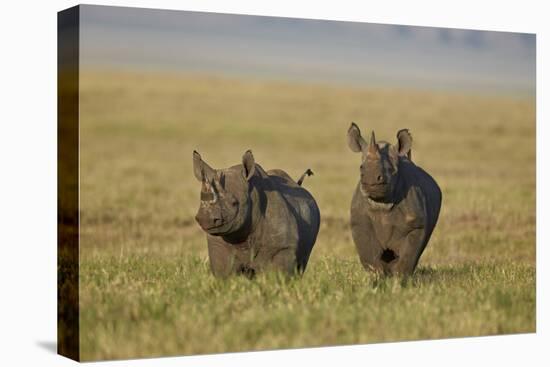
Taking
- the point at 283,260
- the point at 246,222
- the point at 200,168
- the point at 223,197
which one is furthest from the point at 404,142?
the point at 200,168

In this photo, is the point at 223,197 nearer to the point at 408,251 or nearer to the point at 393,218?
the point at 393,218

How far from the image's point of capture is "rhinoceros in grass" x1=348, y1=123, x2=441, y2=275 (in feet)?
42.1

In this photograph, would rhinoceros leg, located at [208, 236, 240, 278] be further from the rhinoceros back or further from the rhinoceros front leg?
the rhinoceros front leg

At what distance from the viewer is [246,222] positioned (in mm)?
12094

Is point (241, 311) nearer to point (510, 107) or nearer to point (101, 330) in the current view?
point (101, 330)

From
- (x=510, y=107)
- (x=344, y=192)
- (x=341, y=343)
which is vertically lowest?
(x=341, y=343)

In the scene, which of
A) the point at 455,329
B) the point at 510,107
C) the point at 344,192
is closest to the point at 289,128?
the point at 344,192

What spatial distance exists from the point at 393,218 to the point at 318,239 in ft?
11.7

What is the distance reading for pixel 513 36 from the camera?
1401 cm

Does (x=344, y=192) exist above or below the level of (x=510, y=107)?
below

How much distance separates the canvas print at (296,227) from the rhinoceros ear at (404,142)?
0.10 feet

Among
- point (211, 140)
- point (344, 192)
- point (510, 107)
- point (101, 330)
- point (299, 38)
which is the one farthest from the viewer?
point (211, 140)

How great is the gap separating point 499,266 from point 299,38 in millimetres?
3631

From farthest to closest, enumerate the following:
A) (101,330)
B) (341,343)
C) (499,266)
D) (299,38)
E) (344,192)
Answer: (344,192), (499,266), (299,38), (341,343), (101,330)
